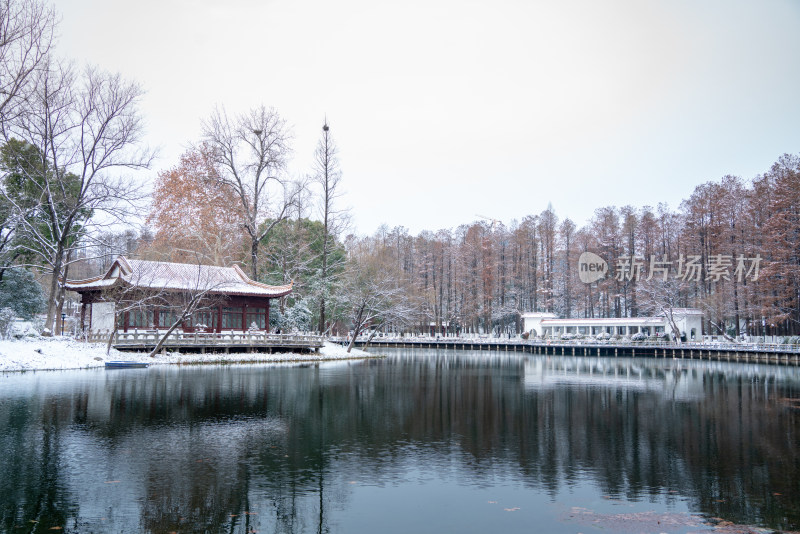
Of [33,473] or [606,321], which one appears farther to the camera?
[606,321]

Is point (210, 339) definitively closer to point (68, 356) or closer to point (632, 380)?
point (68, 356)

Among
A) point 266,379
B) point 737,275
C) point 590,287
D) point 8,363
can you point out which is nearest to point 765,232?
point 737,275

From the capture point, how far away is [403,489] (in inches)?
404

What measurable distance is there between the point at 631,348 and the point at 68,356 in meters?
49.1

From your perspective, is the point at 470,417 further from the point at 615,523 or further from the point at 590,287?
the point at 590,287

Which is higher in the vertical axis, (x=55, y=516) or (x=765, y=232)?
(x=765, y=232)

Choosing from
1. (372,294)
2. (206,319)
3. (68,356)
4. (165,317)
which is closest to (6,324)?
(68,356)

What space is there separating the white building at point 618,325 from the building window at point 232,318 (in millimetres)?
38991

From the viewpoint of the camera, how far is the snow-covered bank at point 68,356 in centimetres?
2836

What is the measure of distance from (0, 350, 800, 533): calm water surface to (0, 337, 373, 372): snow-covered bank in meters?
6.04

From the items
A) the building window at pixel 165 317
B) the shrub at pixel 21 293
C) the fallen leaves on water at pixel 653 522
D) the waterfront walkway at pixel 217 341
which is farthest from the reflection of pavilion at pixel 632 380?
the shrub at pixel 21 293

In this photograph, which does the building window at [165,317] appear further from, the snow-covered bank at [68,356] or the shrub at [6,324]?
the shrub at [6,324]

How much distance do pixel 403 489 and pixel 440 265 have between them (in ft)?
254

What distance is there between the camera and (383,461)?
39.6 feet
